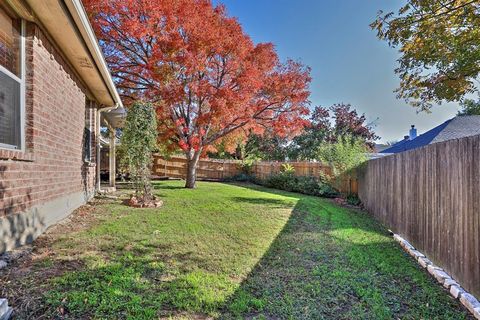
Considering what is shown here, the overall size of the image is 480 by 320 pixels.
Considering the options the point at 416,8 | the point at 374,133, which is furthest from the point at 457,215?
the point at 374,133

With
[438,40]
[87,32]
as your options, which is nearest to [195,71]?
[87,32]

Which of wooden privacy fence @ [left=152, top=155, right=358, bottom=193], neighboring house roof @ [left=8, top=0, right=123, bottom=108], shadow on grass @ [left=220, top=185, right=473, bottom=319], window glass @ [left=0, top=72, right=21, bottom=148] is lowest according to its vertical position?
shadow on grass @ [left=220, top=185, right=473, bottom=319]

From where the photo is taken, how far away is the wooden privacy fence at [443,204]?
3191mm

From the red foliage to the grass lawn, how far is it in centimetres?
595

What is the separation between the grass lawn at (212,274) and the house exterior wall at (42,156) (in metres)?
0.34

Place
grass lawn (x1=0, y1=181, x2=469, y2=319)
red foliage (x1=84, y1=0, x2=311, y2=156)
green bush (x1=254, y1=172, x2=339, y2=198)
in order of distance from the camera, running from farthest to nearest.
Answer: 1. green bush (x1=254, y1=172, x2=339, y2=198)
2. red foliage (x1=84, y1=0, x2=311, y2=156)
3. grass lawn (x1=0, y1=181, x2=469, y2=319)

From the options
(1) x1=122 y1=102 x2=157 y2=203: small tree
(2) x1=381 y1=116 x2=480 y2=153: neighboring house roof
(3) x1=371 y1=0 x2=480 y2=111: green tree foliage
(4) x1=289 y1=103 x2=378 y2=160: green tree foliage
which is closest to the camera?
(3) x1=371 y1=0 x2=480 y2=111: green tree foliage

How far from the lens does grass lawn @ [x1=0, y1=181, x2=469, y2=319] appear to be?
2.69m

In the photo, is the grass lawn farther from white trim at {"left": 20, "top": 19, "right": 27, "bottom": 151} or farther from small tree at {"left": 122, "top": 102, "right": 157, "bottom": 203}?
small tree at {"left": 122, "top": 102, "right": 157, "bottom": 203}

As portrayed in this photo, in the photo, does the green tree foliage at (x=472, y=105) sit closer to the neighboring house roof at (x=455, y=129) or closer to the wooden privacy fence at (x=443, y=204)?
the neighboring house roof at (x=455, y=129)

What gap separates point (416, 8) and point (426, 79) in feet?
7.49

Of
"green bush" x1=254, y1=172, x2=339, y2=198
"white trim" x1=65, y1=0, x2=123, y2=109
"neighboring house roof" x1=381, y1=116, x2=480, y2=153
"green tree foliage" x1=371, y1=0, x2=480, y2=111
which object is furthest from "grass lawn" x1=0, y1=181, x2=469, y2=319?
"neighboring house roof" x1=381, y1=116, x2=480, y2=153

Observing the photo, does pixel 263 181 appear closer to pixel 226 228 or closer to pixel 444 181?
pixel 226 228

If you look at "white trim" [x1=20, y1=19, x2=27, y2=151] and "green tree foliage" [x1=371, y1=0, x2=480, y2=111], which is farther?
"green tree foliage" [x1=371, y1=0, x2=480, y2=111]
